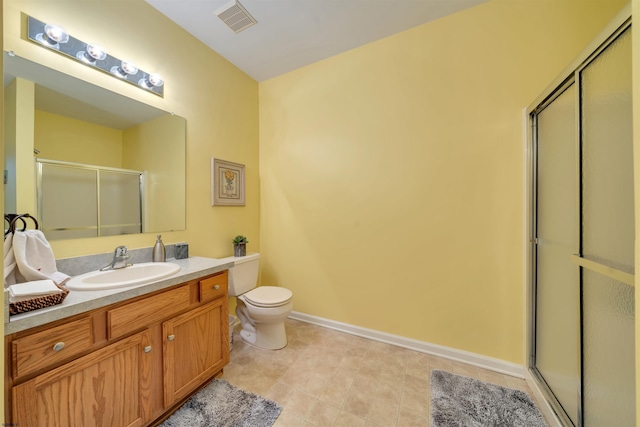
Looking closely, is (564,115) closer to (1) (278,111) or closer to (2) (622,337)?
(2) (622,337)

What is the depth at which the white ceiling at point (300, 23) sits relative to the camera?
1.71m

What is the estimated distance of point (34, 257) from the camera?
111cm

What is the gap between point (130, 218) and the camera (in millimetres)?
1606

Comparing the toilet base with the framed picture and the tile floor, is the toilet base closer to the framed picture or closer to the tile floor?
the tile floor

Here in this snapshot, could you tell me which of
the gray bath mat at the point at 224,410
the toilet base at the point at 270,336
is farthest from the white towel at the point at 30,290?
the toilet base at the point at 270,336

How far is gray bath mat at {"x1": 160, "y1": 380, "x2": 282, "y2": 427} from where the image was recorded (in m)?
1.30

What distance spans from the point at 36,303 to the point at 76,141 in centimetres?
98

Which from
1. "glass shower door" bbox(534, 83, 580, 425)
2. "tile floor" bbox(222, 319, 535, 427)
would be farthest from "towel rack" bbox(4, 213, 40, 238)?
"glass shower door" bbox(534, 83, 580, 425)

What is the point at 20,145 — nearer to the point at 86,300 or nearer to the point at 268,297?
the point at 86,300

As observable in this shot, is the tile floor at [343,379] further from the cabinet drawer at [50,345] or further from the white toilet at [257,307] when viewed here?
the cabinet drawer at [50,345]

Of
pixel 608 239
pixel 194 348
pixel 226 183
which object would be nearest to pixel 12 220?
pixel 194 348

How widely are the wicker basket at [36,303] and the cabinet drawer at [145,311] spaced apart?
188mm

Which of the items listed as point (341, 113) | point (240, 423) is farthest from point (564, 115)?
point (240, 423)

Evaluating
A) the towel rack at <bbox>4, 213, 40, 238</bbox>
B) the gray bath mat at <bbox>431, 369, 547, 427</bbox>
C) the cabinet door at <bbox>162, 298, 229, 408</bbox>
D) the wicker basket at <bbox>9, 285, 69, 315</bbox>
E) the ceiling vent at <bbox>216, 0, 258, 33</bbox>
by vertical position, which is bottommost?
the gray bath mat at <bbox>431, 369, 547, 427</bbox>
